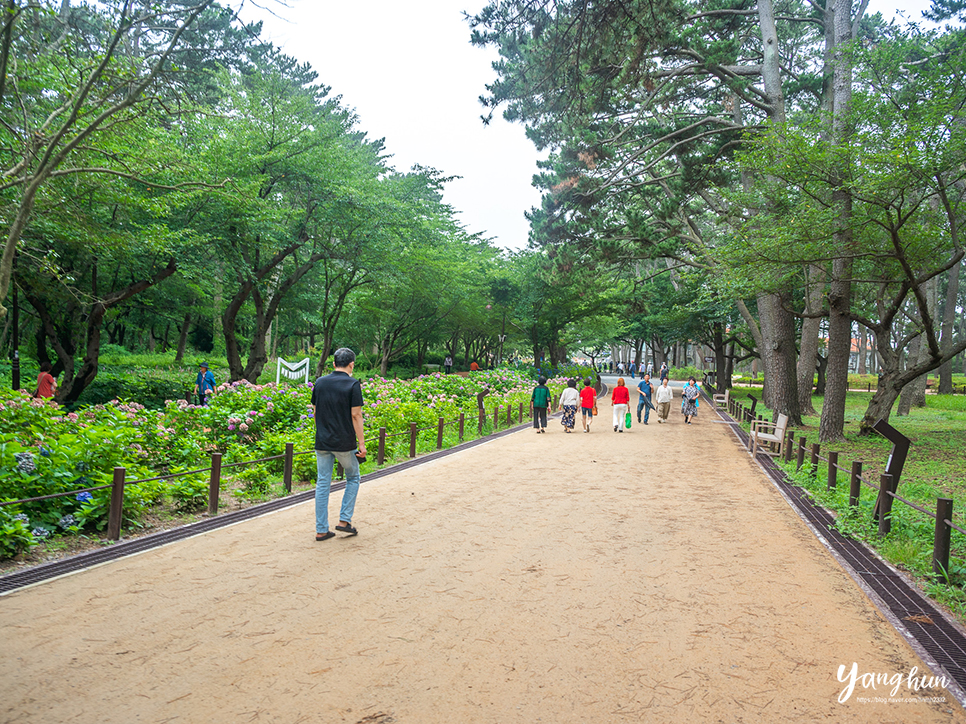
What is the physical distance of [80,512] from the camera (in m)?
5.71

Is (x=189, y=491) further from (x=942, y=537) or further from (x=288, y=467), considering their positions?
(x=942, y=537)

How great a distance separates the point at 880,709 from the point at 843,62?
624 inches

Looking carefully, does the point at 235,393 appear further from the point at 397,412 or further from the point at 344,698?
the point at 344,698

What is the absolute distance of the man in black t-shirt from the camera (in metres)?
5.88

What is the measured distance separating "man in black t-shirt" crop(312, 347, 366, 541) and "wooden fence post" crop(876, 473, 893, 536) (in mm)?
5453

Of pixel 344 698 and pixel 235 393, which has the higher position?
pixel 235 393

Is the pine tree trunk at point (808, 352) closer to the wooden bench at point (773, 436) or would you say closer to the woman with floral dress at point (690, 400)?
the woman with floral dress at point (690, 400)

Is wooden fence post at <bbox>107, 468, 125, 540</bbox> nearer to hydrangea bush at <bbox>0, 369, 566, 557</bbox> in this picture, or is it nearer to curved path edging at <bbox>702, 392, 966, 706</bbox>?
hydrangea bush at <bbox>0, 369, 566, 557</bbox>

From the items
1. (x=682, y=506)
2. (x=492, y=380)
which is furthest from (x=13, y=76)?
(x=492, y=380)

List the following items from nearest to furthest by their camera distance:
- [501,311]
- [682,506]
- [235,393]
A: [682,506] < [235,393] < [501,311]

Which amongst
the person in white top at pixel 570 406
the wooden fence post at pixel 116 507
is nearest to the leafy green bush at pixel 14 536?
the wooden fence post at pixel 116 507

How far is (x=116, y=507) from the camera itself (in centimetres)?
577

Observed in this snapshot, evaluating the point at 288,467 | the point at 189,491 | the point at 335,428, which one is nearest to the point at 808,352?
the point at 288,467

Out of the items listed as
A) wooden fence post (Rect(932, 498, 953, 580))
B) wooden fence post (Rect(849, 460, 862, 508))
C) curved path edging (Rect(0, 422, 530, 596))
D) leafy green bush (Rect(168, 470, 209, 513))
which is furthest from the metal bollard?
leafy green bush (Rect(168, 470, 209, 513))
